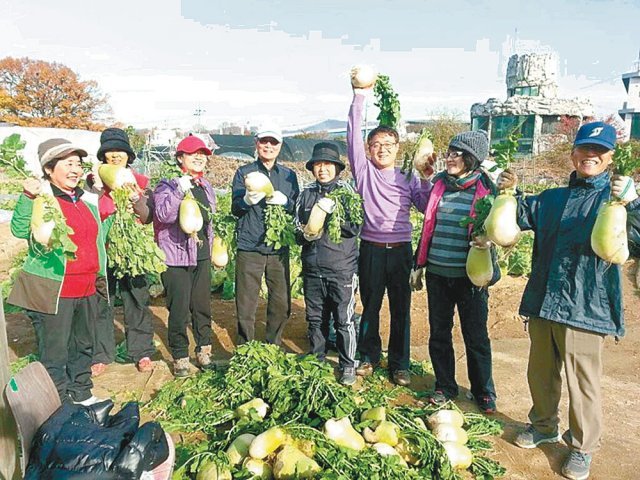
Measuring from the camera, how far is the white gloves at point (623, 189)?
2.94 metres

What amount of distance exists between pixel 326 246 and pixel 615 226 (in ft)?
7.56

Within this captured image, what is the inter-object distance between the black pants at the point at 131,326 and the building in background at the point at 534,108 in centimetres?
2727

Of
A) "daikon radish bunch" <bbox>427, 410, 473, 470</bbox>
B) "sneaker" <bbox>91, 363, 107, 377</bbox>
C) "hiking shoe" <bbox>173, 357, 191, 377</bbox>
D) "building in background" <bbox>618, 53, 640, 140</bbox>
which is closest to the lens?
"daikon radish bunch" <bbox>427, 410, 473, 470</bbox>

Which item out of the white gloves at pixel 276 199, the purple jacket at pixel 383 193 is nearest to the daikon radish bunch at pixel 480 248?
the purple jacket at pixel 383 193

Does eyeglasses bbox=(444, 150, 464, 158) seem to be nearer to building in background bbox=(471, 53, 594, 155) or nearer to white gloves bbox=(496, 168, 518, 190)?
white gloves bbox=(496, 168, 518, 190)

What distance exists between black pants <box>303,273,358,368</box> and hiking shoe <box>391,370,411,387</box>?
438 millimetres

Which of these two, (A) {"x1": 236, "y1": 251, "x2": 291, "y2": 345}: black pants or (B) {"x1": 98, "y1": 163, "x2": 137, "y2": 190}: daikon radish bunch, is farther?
(A) {"x1": 236, "y1": 251, "x2": 291, "y2": 345}: black pants

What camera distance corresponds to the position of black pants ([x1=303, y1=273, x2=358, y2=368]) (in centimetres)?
445

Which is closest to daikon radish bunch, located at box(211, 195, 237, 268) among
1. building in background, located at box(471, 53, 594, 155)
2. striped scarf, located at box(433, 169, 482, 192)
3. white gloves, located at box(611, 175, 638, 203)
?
striped scarf, located at box(433, 169, 482, 192)

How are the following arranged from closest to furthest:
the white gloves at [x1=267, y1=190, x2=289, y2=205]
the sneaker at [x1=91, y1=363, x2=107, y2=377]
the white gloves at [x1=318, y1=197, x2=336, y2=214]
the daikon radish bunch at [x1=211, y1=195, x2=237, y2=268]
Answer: the white gloves at [x1=318, y1=197, x2=336, y2=214]
the white gloves at [x1=267, y1=190, x2=289, y2=205]
the sneaker at [x1=91, y1=363, x2=107, y2=377]
the daikon radish bunch at [x1=211, y1=195, x2=237, y2=268]

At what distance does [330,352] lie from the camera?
5.46 metres

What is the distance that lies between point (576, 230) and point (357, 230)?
1.84 m

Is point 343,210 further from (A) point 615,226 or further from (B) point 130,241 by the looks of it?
(A) point 615,226

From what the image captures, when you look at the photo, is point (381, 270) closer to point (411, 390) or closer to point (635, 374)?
point (411, 390)
